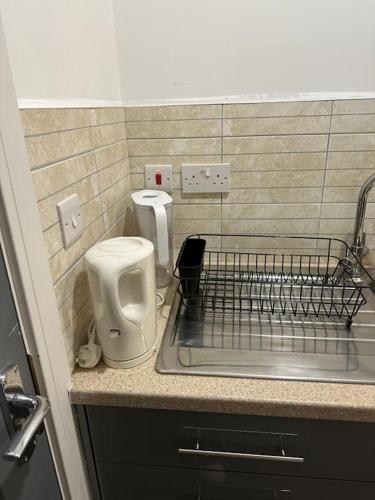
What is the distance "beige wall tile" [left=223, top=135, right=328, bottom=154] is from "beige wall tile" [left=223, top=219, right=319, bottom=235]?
0.24 m

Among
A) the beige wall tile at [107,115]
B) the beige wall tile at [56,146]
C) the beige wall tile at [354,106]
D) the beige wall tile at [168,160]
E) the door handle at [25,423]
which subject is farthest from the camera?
the beige wall tile at [168,160]

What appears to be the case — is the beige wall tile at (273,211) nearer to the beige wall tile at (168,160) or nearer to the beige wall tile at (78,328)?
the beige wall tile at (168,160)

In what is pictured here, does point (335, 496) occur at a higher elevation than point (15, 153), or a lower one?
lower

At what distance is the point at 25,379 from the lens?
539 mm

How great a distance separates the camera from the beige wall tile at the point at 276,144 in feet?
3.37

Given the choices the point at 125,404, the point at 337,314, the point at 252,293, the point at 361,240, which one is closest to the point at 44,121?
the point at 125,404

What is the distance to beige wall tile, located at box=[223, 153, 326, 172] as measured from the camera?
105 cm

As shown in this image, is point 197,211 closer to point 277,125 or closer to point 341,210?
point 277,125

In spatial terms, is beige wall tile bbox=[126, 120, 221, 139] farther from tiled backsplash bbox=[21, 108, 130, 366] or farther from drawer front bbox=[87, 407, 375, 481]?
drawer front bbox=[87, 407, 375, 481]

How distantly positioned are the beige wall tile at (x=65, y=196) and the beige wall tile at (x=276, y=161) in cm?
48

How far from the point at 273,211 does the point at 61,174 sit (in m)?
0.73

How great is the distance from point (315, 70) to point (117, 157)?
0.65 m

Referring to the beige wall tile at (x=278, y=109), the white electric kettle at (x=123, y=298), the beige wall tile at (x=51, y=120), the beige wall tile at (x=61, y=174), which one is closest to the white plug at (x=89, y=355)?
the white electric kettle at (x=123, y=298)

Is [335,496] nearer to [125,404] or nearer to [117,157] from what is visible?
[125,404]
